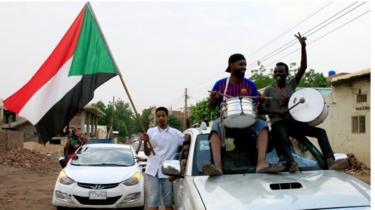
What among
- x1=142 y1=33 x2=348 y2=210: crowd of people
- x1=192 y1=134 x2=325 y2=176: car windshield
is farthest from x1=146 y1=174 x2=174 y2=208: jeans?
x1=192 y1=134 x2=325 y2=176: car windshield

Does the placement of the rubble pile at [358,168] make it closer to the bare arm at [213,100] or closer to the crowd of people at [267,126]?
the crowd of people at [267,126]

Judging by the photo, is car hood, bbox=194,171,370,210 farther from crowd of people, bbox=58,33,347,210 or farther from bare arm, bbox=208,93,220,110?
bare arm, bbox=208,93,220,110

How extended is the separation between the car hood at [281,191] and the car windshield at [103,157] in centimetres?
631

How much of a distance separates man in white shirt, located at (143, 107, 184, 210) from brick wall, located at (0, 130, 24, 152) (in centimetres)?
1756

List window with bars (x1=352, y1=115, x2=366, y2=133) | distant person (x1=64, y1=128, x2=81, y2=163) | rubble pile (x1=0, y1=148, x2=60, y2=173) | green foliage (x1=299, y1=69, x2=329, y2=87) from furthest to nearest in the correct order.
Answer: green foliage (x1=299, y1=69, x2=329, y2=87)
rubble pile (x1=0, y1=148, x2=60, y2=173)
window with bars (x1=352, y1=115, x2=366, y2=133)
distant person (x1=64, y1=128, x2=81, y2=163)

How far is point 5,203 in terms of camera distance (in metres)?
10.2

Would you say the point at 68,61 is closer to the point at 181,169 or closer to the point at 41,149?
the point at 181,169

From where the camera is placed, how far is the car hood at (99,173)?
879 cm

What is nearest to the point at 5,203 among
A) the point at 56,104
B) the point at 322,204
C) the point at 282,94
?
the point at 56,104

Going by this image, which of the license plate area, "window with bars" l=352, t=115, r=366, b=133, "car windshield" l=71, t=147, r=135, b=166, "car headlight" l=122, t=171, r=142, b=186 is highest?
"window with bars" l=352, t=115, r=366, b=133

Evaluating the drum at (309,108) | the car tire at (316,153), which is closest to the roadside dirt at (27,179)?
the car tire at (316,153)

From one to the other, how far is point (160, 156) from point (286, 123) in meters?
2.15

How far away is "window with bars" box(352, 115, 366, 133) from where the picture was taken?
16.8 meters

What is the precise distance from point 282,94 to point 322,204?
1.80 meters
